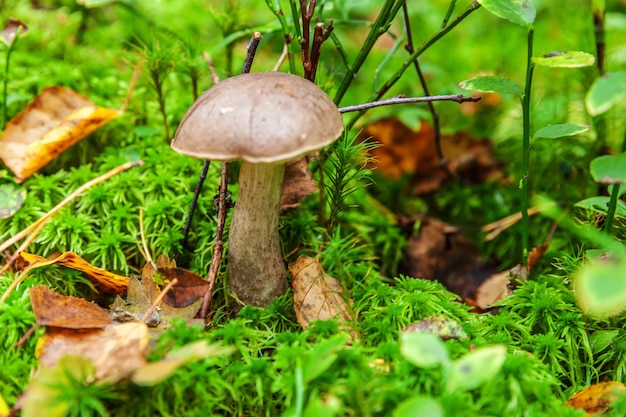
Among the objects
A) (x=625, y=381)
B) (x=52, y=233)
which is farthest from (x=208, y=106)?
(x=625, y=381)

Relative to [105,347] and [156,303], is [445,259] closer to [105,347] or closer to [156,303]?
[156,303]

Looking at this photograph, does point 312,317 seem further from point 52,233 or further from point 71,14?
point 71,14

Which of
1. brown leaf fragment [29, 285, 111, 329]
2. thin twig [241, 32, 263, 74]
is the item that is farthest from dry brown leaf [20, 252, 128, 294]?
thin twig [241, 32, 263, 74]

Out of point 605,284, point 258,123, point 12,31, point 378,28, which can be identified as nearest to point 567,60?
point 378,28

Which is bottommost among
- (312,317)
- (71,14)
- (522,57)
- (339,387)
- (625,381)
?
(625,381)

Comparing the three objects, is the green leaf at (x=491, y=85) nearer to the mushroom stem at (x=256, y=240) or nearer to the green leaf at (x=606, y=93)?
the green leaf at (x=606, y=93)

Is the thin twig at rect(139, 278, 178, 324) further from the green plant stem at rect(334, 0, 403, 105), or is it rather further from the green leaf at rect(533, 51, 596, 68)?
the green leaf at rect(533, 51, 596, 68)

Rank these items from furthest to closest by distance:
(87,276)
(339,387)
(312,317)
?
(87,276) < (312,317) < (339,387)
